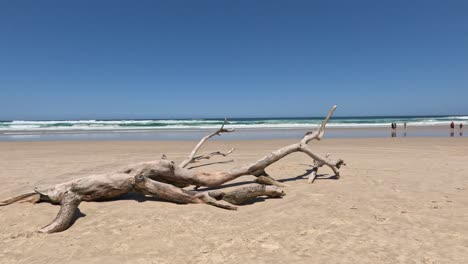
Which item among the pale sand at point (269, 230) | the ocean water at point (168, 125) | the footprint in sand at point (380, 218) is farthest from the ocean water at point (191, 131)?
the footprint in sand at point (380, 218)

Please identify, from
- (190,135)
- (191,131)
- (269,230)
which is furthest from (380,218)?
(191,131)

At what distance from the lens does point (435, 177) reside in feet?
23.7

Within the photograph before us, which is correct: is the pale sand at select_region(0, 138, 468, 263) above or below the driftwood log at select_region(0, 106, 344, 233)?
below

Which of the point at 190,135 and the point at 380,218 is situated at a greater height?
the point at 380,218

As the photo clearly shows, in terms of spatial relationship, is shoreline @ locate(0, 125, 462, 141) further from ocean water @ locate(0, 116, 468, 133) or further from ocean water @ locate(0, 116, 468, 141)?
ocean water @ locate(0, 116, 468, 133)

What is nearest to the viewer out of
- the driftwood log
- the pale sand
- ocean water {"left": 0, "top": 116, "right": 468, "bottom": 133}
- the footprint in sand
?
the pale sand

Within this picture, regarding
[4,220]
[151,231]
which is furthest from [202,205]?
[4,220]

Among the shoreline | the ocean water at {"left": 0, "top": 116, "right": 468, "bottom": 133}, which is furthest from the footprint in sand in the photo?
the ocean water at {"left": 0, "top": 116, "right": 468, "bottom": 133}

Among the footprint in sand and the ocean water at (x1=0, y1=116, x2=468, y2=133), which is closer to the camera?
the footprint in sand

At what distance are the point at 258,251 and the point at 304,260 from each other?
0.50 metres

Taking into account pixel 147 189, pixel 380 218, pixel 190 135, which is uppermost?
pixel 147 189

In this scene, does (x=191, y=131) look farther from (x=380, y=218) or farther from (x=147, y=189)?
(x=380, y=218)

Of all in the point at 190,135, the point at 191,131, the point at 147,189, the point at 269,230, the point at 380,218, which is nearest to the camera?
the point at 269,230

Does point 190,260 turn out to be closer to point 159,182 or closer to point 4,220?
point 159,182
